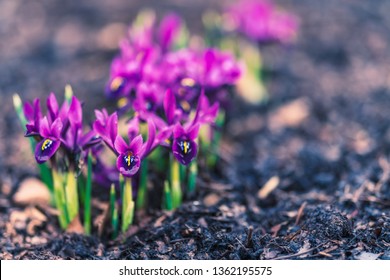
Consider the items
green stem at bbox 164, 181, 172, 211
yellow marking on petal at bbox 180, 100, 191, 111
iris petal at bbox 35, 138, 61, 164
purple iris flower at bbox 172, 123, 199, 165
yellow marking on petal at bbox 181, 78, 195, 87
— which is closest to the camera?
iris petal at bbox 35, 138, 61, 164

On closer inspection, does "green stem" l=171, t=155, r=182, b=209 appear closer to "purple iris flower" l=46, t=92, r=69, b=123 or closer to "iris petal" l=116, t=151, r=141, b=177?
"iris petal" l=116, t=151, r=141, b=177

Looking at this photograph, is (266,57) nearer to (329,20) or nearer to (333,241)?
(329,20)

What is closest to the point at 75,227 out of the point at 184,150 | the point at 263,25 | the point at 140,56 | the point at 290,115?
the point at 184,150

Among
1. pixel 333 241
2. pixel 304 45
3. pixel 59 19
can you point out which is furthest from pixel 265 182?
pixel 59 19

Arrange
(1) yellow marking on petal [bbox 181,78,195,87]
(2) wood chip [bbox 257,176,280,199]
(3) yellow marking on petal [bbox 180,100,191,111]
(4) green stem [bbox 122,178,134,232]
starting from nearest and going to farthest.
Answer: (4) green stem [bbox 122,178,134,232] → (3) yellow marking on petal [bbox 180,100,191,111] → (1) yellow marking on petal [bbox 181,78,195,87] → (2) wood chip [bbox 257,176,280,199]

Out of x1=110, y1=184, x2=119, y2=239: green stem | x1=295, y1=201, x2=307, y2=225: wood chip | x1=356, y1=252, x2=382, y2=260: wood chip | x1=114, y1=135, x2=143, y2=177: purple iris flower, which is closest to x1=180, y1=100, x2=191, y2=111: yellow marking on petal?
x1=114, y1=135, x2=143, y2=177: purple iris flower

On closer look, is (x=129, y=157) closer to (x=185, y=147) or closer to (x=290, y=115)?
(x=185, y=147)

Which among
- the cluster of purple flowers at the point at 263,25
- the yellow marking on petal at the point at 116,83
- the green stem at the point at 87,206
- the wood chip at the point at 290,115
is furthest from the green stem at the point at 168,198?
the cluster of purple flowers at the point at 263,25

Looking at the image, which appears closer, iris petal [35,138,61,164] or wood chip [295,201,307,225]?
iris petal [35,138,61,164]

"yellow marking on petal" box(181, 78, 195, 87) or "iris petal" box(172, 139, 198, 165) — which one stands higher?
"yellow marking on petal" box(181, 78, 195, 87)
